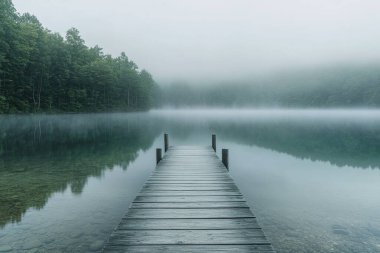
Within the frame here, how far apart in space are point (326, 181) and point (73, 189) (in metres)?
13.9

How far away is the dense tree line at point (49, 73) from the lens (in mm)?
58094

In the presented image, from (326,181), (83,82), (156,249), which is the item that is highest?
(83,82)

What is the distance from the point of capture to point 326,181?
1736 cm

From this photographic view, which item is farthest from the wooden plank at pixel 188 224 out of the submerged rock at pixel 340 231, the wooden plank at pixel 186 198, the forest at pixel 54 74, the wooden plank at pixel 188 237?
the forest at pixel 54 74

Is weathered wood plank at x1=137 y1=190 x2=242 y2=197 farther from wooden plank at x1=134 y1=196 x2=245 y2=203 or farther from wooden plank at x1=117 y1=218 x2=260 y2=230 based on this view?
A: wooden plank at x1=117 y1=218 x2=260 y2=230

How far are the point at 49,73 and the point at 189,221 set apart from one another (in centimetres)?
7628

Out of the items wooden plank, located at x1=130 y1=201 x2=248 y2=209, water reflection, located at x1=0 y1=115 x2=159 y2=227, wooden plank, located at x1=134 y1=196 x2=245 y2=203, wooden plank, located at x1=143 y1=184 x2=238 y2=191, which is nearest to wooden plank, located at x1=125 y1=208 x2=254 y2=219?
wooden plank, located at x1=130 y1=201 x2=248 y2=209

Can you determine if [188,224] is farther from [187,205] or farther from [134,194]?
[134,194]

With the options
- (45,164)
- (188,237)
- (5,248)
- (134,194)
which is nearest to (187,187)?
(134,194)

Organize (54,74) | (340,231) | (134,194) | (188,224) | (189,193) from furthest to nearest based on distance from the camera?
(54,74) < (134,194) < (189,193) < (340,231) < (188,224)

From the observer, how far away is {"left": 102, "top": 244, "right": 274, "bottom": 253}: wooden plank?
18.9 ft

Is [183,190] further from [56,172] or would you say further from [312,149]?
[312,149]

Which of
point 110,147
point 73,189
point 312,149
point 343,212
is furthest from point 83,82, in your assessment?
point 343,212

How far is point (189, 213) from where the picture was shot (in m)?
7.88
